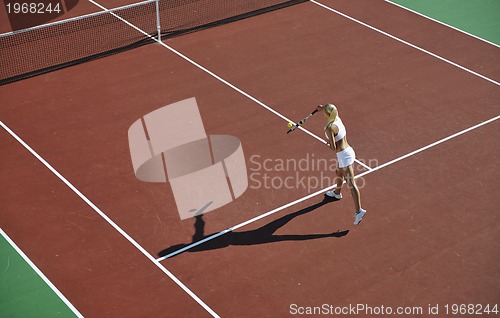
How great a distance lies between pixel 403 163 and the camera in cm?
1551

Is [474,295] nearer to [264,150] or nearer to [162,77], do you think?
[264,150]

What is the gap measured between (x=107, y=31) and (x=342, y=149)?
325 inches

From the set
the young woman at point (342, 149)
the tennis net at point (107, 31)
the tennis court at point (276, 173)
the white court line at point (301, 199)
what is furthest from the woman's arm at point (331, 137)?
the tennis net at point (107, 31)

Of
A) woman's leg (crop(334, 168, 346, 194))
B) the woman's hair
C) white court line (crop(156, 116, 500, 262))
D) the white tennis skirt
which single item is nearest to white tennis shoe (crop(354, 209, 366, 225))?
woman's leg (crop(334, 168, 346, 194))

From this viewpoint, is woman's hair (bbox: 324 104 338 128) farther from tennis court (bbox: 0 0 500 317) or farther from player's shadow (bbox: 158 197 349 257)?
player's shadow (bbox: 158 197 349 257)

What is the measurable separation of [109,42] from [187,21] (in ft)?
6.84

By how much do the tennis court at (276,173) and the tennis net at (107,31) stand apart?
16 centimetres

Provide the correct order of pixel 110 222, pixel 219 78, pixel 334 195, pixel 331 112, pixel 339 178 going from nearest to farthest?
pixel 331 112, pixel 110 222, pixel 339 178, pixel 334 195, pixel 219 78

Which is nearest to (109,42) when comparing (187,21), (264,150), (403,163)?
(187,21)

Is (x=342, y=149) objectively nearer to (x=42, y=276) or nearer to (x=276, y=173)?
(x=276, y=173)

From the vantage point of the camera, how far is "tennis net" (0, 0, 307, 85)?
18.4m

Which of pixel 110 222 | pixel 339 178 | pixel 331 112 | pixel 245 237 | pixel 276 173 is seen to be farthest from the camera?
pixel 276 173

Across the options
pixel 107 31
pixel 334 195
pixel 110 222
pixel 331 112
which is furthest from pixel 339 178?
pixel 107 31

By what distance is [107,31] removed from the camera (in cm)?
1961
